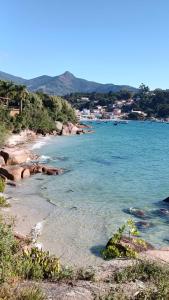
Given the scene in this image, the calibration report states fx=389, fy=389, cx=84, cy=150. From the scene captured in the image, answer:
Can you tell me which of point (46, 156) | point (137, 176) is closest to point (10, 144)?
point (46, 156)

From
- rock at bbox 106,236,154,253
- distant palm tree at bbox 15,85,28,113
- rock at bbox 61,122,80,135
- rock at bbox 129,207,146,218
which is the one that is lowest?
rock at bbox 61,122,80,135

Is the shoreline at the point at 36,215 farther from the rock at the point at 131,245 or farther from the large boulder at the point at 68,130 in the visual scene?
the large boulder at the point at 68,130

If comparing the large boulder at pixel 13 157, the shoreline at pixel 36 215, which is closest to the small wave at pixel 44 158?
the large boulder at pixel 13 157

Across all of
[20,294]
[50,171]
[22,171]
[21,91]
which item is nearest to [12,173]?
[22,171]

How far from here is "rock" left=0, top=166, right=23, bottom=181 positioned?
108 feet

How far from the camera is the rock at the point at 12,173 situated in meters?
33.0

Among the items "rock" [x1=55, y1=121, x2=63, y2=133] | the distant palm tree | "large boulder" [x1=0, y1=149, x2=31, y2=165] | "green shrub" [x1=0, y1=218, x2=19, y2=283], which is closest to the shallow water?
"large boulder" [x1=0, y1=149, x2=31, y2=165]

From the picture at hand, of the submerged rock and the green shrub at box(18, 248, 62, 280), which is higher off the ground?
the green shrub at box(18, 248, 62, 280)

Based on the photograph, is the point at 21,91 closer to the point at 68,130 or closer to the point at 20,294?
the point at 68,130

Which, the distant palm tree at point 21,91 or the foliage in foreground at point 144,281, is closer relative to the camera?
the foliage in foreground at point 144,281

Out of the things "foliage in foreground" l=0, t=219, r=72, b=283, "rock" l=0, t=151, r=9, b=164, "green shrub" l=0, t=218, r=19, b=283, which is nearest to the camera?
"green shrub" l=0, t=218, r=19, b=283

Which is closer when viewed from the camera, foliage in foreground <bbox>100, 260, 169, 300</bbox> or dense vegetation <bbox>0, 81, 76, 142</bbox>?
foliage in foreground <bbox>100, 260, 169, 300</bbox>

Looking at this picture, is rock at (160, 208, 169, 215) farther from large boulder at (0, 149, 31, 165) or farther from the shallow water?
large boulder at (0, 149, 31, 165)

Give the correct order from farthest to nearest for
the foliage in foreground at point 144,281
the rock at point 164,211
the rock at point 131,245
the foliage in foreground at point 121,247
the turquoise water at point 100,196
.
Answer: the rock at point 164,211 → the turquoise water at point 100,196 → the rock at point 131,245 → the foliage in foreground at point 121,247 → the foliage in foreground at point 144,281
